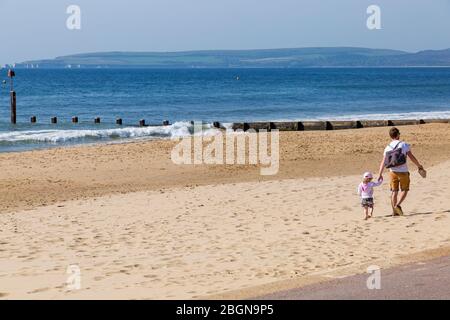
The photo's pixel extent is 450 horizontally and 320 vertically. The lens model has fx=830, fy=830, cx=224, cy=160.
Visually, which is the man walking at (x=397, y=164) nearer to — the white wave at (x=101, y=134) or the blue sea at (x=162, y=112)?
the white wave at (x=101, y=134)

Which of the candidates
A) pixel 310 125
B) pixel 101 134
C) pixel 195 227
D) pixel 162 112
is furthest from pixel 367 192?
pixel 162 112

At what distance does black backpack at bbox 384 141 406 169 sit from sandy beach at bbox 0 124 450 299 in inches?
36.9

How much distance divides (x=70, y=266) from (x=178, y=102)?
206 ft

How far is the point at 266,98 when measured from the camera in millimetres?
79500

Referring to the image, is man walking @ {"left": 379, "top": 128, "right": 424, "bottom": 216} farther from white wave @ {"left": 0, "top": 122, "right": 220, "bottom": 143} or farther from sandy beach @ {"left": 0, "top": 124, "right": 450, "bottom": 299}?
white wave @ {"left": 0, "top": 122, "right": 220, "bottom": 143}

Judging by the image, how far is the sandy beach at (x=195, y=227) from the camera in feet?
33.3

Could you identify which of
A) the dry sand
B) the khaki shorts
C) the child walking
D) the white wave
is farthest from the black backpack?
the white wave

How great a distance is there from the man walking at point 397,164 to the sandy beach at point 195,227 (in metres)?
0.44

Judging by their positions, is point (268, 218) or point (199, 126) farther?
point (199, 126)

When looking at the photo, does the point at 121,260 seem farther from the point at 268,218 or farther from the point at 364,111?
the point at 364,111

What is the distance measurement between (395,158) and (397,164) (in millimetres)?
136

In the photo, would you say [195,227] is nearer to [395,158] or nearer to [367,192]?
[367,192]

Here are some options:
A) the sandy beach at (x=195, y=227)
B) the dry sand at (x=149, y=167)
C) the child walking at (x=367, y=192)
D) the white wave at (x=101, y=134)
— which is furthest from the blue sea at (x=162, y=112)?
the child walking at (x=367, y=192)

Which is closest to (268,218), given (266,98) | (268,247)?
(268,247)
